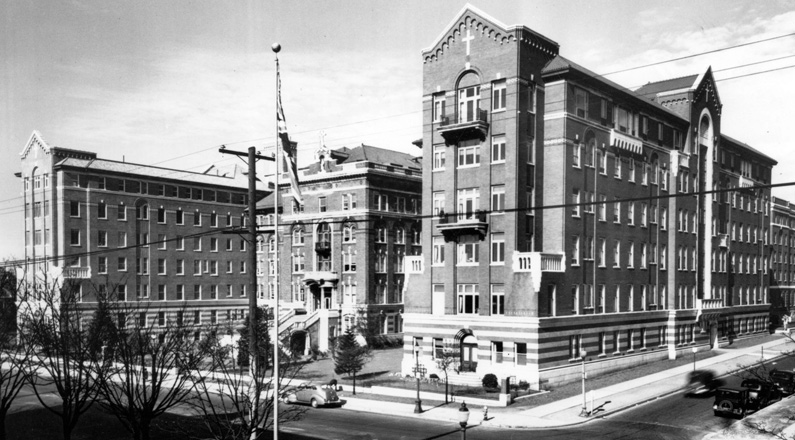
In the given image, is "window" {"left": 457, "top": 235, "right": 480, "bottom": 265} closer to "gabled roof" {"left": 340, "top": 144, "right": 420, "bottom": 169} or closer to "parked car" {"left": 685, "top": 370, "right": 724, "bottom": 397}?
"parked car" {"left": 685, "top": 370, "right": 724, "bottom": 397}

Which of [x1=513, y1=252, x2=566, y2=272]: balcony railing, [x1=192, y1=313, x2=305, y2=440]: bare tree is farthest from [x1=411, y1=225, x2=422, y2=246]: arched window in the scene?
[x1=513, y1=252, x2=566, y2=272]: balcony railing

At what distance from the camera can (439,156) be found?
2007 inches

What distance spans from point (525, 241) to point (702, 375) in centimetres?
1680

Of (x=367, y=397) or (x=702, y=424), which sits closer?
(x=702, y=424)

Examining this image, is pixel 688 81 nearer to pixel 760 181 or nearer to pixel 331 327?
pixel 760 181

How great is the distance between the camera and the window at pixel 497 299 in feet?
155

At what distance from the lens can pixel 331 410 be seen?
40844 mm

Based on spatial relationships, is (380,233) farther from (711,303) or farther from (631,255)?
(711,303)

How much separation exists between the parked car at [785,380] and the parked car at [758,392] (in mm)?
3832

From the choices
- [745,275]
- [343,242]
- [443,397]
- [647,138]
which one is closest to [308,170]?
[343,242]

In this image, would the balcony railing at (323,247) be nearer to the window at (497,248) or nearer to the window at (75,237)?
the window at (75,237)

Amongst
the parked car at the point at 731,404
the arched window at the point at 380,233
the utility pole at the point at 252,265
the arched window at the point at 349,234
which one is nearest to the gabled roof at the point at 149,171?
the arched window at the point at 349,234

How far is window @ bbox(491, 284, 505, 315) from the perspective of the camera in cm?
4712

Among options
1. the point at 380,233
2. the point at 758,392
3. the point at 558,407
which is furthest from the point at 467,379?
the point at 380,233
